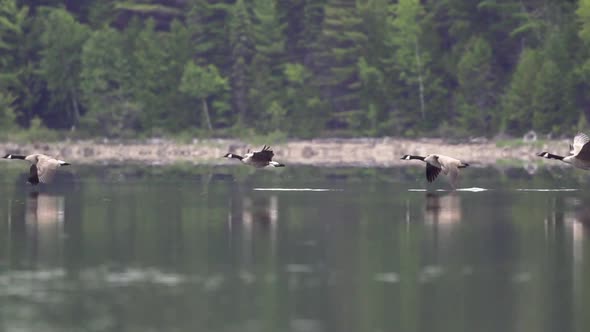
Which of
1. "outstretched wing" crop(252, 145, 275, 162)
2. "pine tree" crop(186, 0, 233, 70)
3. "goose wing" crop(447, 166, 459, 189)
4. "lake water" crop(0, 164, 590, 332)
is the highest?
"pine tree" crop(186, 0, 233, 70)

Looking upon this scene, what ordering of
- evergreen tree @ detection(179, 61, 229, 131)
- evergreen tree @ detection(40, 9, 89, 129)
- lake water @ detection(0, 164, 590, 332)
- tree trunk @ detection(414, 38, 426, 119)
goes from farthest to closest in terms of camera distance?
evergreen tree @ detection(40, 9, 89, 129) < evergreen tree @ detection(179, 61, 229, 131) < tree trunk @ detection(414, 38, 426, 119) < lake water @ detection(0, 164, 590, 332)

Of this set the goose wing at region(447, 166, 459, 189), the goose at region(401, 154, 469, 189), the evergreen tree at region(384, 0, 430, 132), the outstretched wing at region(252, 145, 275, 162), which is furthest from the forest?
the goose wing at region(447, 166, 459, 189)

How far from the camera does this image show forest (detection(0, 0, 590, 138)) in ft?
370

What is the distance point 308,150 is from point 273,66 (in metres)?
23.5

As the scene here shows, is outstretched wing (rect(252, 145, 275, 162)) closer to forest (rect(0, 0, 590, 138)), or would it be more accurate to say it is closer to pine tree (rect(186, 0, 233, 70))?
forest (rect(0, 0, 590, 138))

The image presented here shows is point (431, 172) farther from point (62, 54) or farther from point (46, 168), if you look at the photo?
point (62, 54)

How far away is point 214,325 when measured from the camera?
24.5 meters

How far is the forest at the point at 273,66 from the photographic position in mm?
112750

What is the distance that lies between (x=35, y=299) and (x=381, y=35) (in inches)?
3541

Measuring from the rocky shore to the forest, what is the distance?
550 cm

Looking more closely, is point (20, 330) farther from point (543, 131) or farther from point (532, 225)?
point (543, 131)

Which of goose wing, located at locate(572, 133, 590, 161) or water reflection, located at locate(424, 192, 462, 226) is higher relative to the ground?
goose wing, located at locate(572, 133, 590, 161)

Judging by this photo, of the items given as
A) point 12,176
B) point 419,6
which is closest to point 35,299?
point 12,176

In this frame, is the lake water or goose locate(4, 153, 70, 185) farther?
goose locate(4, 153, 70, 185)
